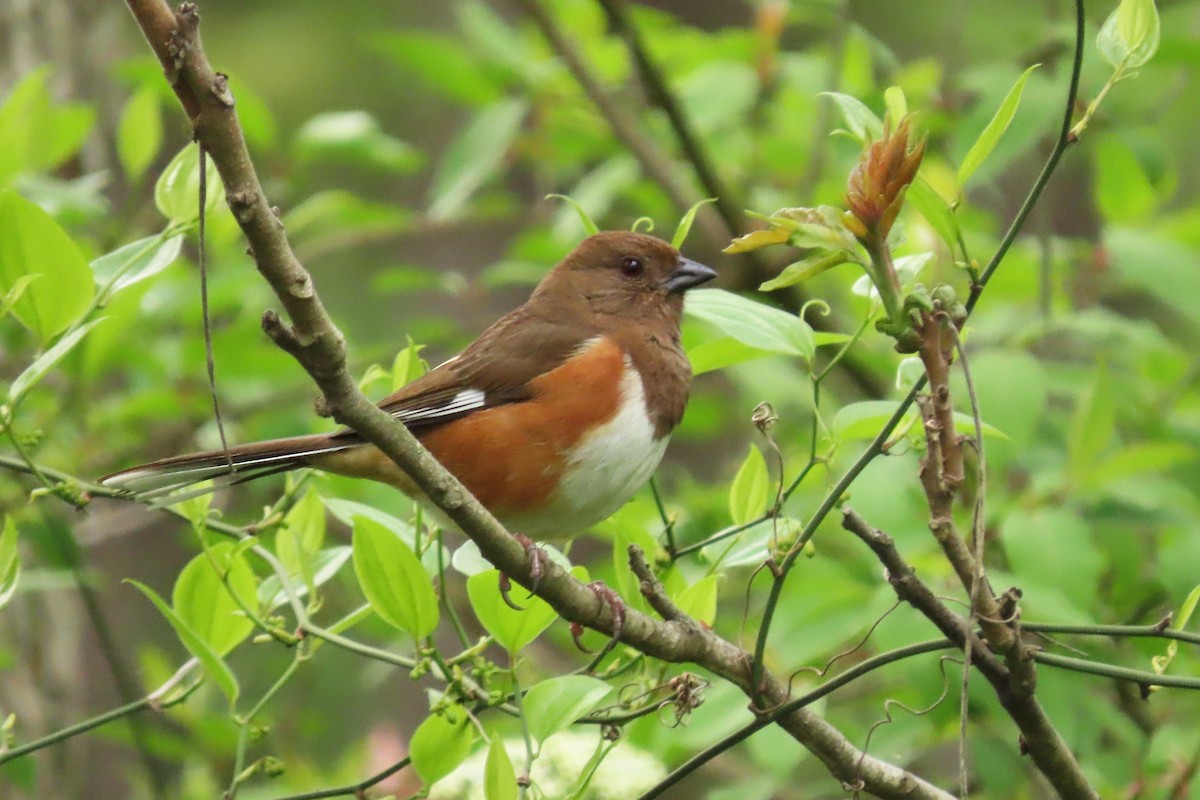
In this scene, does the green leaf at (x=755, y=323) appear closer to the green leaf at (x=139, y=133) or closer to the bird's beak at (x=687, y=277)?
the bird's beak at (x=687, y=277)

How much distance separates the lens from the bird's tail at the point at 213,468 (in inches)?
84.8

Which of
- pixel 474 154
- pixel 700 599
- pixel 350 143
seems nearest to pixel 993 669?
pixel 700 599

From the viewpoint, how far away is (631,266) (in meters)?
3.38

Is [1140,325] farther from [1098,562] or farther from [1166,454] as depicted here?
[1098,562]

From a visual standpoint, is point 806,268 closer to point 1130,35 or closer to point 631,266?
point 1130,35

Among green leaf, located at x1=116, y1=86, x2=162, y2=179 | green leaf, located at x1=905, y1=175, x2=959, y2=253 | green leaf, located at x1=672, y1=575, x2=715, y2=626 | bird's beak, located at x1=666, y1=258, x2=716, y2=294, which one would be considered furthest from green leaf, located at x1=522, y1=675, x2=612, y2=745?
green leaf, located at x1=116, y1=86, x2=162, y2=179

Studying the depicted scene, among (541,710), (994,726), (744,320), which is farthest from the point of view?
(994,726)

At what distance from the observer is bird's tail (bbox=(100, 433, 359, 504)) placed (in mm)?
2154

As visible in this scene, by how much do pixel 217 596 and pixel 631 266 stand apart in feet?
5.27

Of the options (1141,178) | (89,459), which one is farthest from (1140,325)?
(89,459)

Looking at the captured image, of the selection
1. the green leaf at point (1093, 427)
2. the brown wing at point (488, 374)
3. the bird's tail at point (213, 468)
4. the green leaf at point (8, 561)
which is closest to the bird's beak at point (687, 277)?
the brown wing at point (488, 374)

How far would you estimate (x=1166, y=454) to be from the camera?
2.75 m

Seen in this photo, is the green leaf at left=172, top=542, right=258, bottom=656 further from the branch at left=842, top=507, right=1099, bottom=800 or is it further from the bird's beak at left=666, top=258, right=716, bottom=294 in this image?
the bird's beak at left=666, top=258, right=716, bottom=294

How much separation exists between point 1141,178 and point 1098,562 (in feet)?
4.40
